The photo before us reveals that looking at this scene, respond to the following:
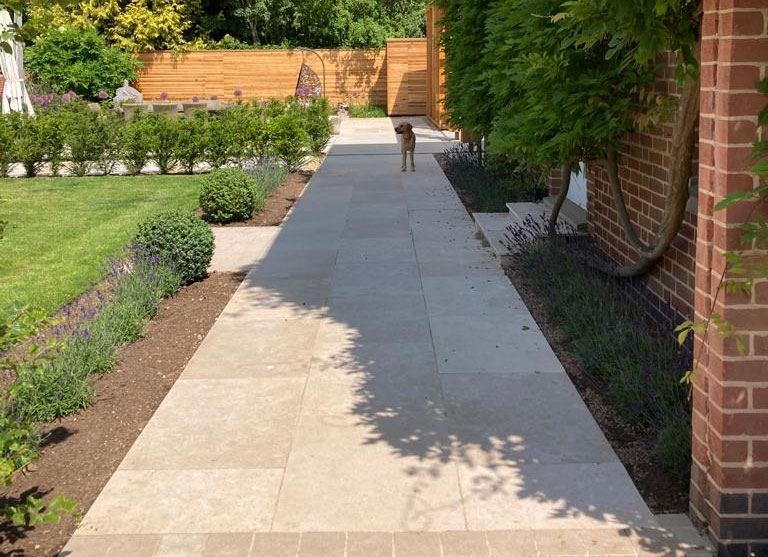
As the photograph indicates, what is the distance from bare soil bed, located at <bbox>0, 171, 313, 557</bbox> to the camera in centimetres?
433

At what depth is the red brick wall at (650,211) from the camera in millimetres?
6484

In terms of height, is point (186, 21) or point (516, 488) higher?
point (186, 21)

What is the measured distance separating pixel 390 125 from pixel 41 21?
1015 inches

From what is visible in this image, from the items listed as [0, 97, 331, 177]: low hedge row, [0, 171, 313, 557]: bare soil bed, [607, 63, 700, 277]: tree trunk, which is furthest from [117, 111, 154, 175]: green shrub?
[607, 63, 700, 277]: tree trunk

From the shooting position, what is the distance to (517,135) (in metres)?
7.59

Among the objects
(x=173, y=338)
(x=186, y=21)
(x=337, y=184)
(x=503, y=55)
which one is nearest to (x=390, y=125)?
(x=186, y=21)

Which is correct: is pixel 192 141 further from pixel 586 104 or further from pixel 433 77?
pixel 433 77

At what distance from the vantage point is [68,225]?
12688 mm

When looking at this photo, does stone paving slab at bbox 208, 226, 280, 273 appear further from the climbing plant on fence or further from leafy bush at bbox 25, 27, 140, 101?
leafy bush at bbox 25, 27, 140, 101

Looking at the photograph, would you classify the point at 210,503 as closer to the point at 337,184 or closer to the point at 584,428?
the point at 584,428

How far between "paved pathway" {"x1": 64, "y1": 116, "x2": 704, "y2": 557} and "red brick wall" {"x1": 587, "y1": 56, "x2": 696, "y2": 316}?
39.9 inches

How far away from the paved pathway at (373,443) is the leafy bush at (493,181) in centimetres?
293

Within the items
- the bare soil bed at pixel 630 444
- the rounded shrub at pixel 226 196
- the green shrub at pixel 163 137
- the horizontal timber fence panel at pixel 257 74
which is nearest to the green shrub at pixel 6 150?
the green shrub at pixel 163 137

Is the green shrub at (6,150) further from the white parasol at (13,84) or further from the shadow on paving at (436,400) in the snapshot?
the shadow on paving at (436,400)
